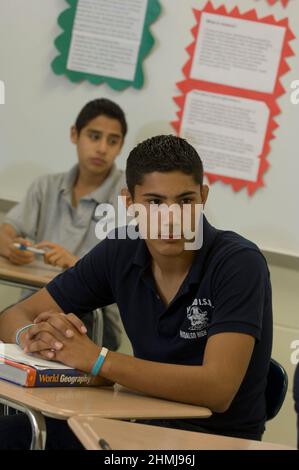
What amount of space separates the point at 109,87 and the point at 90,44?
23cm

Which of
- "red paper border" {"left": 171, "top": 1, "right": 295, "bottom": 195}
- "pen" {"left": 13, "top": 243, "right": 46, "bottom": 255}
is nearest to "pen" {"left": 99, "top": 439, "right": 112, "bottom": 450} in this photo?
"pen" {"left": 13, "top": 243, "right": 46, "bottom": 255}

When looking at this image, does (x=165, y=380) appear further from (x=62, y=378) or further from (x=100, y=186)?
(x=100, y=186)

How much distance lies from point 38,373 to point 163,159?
24.1 inches

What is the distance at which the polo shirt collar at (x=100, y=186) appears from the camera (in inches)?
137

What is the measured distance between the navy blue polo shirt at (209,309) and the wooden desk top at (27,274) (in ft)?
2.95

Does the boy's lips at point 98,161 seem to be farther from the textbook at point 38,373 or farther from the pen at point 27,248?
the textbook at point 38,373

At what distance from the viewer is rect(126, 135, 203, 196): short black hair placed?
6.48 ft

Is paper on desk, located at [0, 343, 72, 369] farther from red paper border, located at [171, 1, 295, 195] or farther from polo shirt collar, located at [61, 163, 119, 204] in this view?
red paper border, located at [171, 1, 295, 195]

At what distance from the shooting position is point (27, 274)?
10.00 ft

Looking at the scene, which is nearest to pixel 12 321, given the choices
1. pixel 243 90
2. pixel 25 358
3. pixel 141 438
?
pixel 25 358

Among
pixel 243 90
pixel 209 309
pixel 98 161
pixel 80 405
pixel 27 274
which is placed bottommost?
pixel 27 274

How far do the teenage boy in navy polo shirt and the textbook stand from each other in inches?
1.1

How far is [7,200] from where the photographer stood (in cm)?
380
